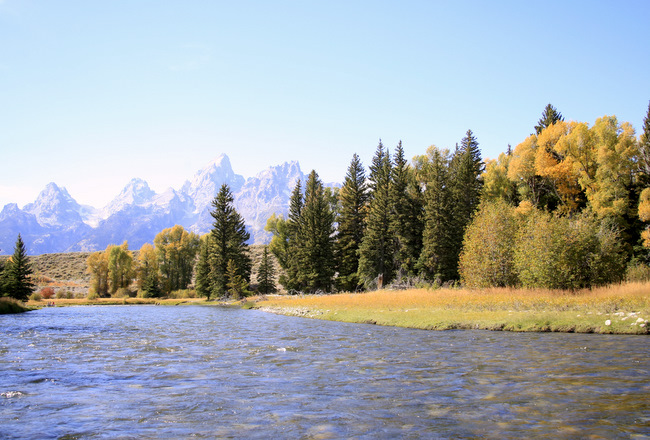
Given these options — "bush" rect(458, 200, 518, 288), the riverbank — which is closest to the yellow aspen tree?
"bush" rect(458, 200, 518, 288)

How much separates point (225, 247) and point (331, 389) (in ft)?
218

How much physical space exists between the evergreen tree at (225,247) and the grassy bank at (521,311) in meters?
37.7

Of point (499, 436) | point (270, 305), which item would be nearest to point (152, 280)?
point (270, 305)

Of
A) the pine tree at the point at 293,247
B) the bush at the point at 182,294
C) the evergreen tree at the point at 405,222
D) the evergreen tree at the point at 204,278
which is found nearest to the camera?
the evergreen tree at the point at 405,222

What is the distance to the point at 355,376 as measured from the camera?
40.0 ft

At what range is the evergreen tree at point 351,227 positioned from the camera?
62.6 m

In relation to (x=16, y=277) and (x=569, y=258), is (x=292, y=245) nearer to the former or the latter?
(x=16, y=277)

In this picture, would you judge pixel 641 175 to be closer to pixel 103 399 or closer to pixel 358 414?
pixel 358 414

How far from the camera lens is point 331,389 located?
10664mm

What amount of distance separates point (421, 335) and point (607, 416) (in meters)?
13.6

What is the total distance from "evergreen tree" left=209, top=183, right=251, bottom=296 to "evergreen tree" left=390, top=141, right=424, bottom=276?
2651cm

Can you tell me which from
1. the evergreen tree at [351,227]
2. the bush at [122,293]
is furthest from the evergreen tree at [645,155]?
the bush at [122,293]

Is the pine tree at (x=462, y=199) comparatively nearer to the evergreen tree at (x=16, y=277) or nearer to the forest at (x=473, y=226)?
the forest at (x=473, y=226)

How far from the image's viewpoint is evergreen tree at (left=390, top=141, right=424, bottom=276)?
56.4 metres
